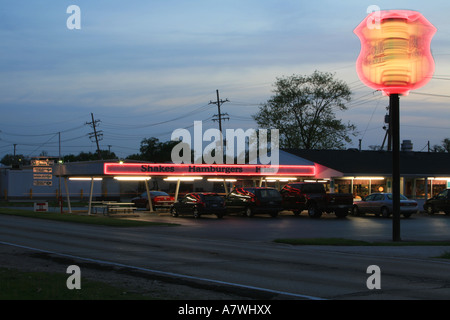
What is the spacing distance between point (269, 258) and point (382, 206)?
22.7m

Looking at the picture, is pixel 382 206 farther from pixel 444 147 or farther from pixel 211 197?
pixel 444 147

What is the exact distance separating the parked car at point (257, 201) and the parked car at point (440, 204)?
11323mm

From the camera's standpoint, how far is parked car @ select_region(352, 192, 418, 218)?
3538 cm

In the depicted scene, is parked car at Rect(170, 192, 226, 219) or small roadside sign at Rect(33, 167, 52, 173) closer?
parked car at Rect(170, 192, 226, 219)

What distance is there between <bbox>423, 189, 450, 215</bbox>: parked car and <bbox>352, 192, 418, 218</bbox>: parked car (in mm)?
3833

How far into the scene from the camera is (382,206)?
120 ft

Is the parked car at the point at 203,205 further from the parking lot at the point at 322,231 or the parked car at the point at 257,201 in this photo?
the parking lot at the point at 322,231

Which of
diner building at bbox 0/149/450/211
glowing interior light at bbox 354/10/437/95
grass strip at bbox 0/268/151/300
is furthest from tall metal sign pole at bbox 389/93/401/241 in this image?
diner building at bbox 0/149/450/211

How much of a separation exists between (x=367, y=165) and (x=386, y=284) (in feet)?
120

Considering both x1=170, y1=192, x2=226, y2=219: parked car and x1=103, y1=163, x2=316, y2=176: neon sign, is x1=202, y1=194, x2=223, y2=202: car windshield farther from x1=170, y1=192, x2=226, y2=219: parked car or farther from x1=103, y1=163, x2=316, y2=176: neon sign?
x1=103, y1=163, x2=316, y2=176: neon sign

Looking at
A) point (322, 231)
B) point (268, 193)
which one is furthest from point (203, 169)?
point (322, 231)

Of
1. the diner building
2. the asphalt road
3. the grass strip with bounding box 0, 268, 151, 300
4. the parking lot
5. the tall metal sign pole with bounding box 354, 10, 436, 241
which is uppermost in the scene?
the tall metal sign pole with bounding box 354, 10, 436, 241
